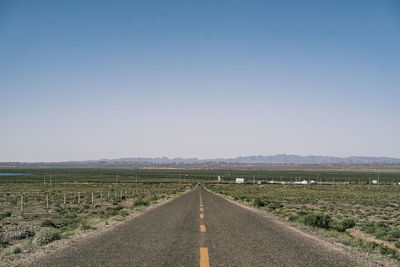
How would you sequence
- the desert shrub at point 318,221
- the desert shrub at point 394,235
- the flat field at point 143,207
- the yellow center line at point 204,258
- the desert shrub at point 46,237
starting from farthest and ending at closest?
the desert shrub at point 318,221
the desert shrub at point 394,235
the flat field at point 143,207
the desert shrub at point 46,237
the yellow center line at point 204,258

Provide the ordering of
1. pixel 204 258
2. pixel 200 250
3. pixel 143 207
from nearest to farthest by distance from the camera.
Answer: pixel 204 258, pixel 200 250, pixel 143 207

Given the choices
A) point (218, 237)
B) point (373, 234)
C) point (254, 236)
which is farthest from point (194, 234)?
point (373, 234)

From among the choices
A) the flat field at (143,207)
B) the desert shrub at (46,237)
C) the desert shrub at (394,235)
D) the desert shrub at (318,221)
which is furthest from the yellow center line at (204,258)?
the desert shrub at (394,235)

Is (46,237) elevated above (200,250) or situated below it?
below

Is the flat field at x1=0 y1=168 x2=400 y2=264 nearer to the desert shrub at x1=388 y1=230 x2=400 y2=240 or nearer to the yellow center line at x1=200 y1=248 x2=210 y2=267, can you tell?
the desert shrub at x1=388 y1=230 x2=400 y2=240

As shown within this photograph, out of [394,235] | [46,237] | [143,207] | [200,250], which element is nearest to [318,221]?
[394,235]

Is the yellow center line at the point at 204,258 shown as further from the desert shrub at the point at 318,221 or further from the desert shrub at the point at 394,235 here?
the desert shrub at the point at 394,235

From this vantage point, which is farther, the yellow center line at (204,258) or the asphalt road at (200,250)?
the asphalt road at (200,250)

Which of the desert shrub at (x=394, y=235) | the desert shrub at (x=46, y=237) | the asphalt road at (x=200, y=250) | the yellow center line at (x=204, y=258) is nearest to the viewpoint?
the yellow center line at (x=204, y=258)

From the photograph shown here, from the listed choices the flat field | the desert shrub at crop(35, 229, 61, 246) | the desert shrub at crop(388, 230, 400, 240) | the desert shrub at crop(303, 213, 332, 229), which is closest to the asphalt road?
the desert shrub at crop(35, 229, 61, 246)

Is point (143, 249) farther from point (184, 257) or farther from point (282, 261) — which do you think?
point (282, 261)

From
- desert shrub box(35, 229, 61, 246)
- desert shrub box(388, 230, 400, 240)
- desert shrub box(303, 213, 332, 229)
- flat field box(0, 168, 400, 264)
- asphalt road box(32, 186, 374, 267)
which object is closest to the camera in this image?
asphalt road box(32, 186, 374, 267)

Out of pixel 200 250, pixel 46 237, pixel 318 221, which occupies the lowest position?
A: pixel 318 221

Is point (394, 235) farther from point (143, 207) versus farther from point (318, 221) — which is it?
point (143, 207)
